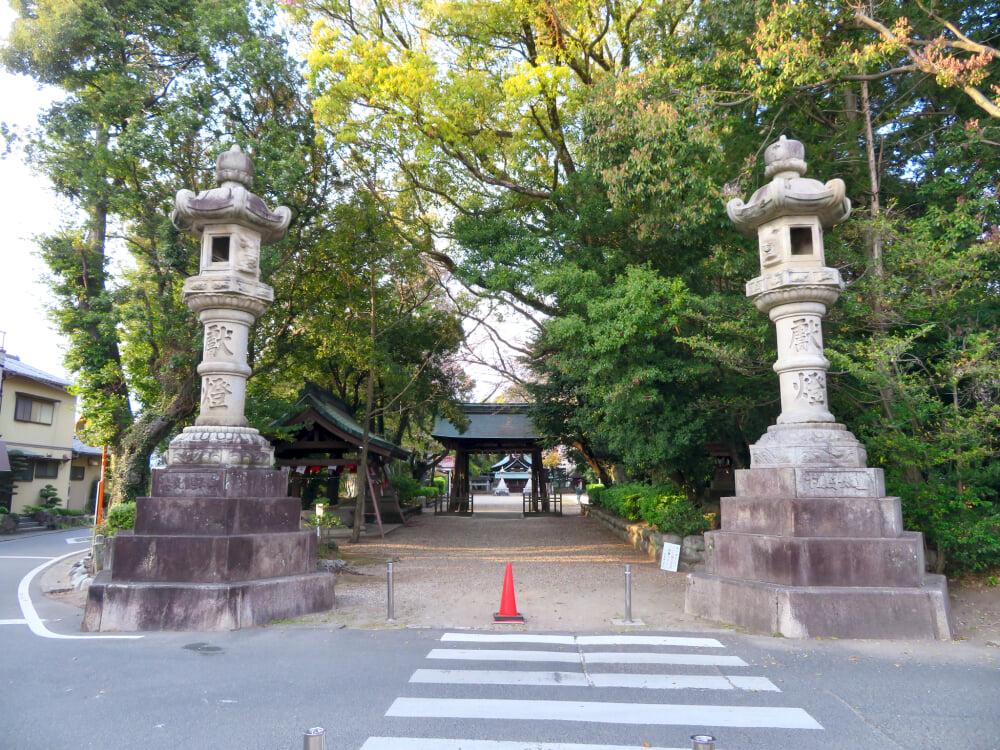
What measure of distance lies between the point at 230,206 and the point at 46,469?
989 inches

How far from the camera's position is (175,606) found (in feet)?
22.9

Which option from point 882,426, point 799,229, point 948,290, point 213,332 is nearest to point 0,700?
point 213,332

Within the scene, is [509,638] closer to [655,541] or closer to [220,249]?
[220,249]

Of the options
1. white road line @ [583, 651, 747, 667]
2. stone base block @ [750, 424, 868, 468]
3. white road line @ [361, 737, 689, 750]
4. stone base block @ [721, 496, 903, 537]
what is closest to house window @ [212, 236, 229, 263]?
white road line @ [361, 737, 689, 750]

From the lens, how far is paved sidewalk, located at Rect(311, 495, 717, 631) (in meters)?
7.87

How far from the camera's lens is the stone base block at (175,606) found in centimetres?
692

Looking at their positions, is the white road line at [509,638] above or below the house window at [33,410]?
below

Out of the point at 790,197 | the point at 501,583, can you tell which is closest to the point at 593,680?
the point at 501,583

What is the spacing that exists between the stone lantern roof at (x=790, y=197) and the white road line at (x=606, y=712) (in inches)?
231

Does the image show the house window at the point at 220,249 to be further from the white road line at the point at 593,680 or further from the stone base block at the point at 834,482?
the stone base block at the point at 834,482

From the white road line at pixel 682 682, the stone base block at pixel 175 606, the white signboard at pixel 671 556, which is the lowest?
the white road line at pixel 682 682

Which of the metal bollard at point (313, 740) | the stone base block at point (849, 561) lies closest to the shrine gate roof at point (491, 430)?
the stone base block at point (849, 561)

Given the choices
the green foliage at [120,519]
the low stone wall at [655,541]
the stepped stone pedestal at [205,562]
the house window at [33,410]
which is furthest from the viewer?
the house window at [33,410]

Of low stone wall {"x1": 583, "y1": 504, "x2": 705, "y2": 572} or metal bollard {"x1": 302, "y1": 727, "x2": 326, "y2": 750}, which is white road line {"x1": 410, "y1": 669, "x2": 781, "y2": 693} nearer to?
metal bollard {"x1": 302, "y1": 727, "x2": 326, "y2": 750}
